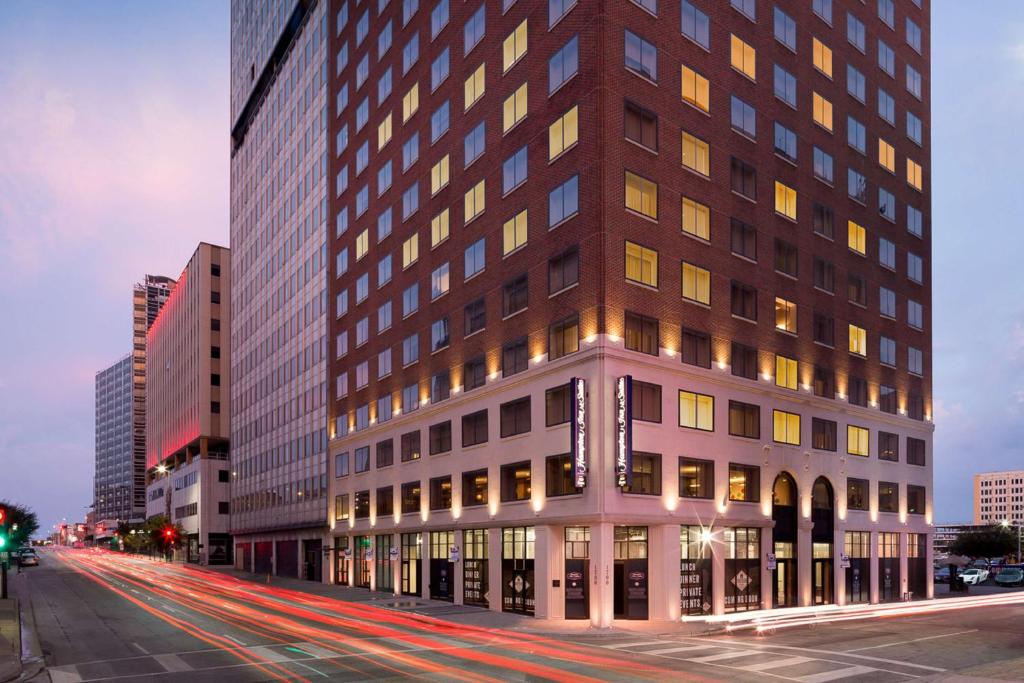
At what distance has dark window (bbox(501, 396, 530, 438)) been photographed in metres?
47.2

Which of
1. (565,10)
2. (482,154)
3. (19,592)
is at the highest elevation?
(565,10)

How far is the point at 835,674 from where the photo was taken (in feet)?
83.7

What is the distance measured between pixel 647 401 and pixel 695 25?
2083 centimetres

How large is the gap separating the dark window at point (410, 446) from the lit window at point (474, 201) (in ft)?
50.5

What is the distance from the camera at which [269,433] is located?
94.3 metres

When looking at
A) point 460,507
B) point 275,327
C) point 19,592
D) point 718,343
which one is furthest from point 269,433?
point 718,343

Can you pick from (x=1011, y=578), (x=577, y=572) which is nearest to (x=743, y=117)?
(x=577, y=572)

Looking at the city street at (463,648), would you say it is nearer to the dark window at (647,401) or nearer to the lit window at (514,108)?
the dark window at (647,401)

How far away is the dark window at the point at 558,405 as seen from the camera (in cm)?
4369

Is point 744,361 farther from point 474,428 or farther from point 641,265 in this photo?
point 474,428

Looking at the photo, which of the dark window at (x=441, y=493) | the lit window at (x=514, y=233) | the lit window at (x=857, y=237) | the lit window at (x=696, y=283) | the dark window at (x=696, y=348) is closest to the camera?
the dark window at (x=696, y=348)

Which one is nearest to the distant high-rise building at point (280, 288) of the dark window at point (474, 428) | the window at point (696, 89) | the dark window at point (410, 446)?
the dark window at point (410, 446)

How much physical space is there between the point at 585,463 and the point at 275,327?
201 ft

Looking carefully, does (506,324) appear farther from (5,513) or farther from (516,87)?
(5,513)
